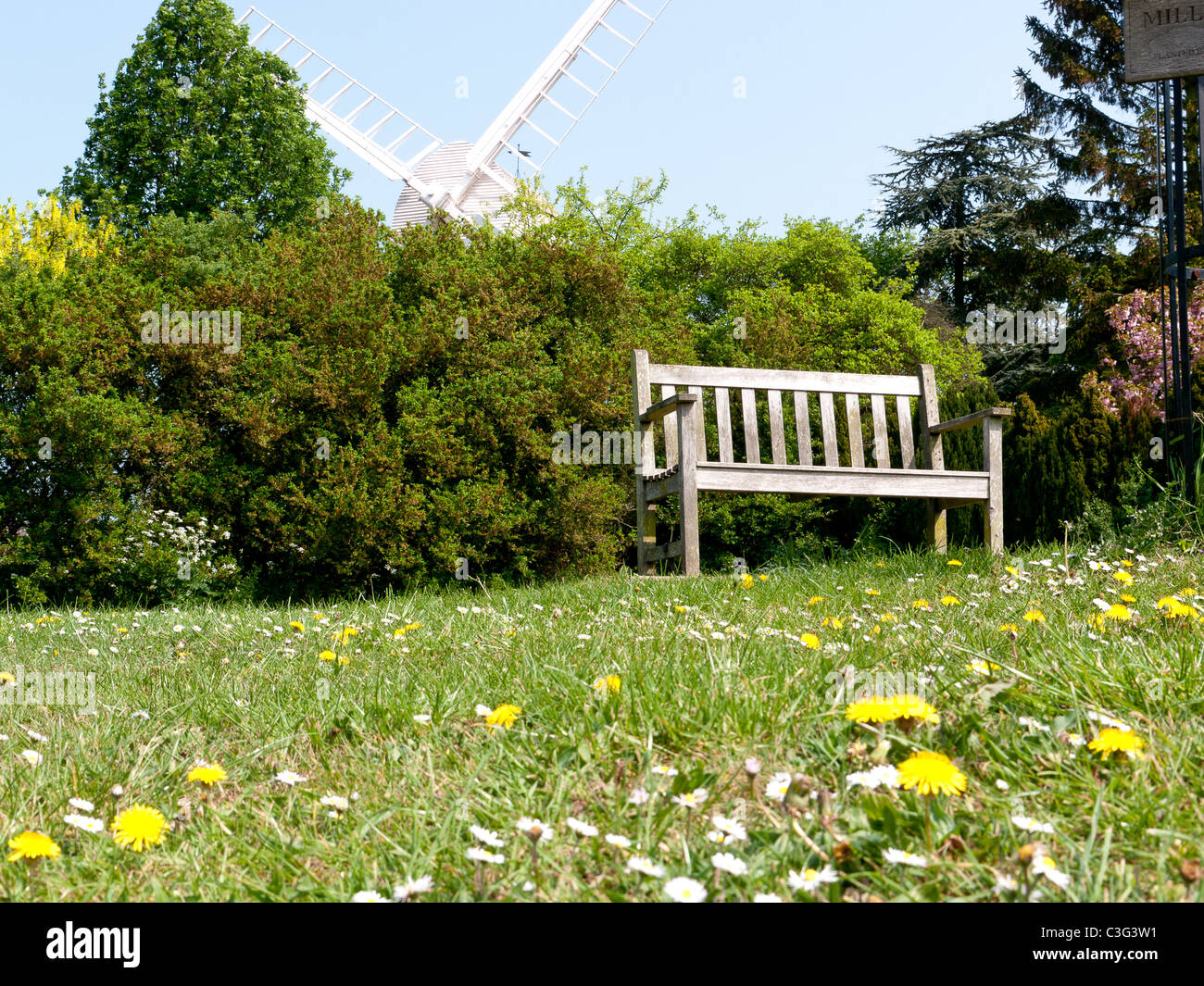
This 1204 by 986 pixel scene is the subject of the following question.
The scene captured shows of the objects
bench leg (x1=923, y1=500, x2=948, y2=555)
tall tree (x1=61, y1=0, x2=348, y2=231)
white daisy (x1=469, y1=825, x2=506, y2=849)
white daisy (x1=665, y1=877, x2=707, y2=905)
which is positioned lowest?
white daisy (x1=665, y1=877, x2=707, y2=905)

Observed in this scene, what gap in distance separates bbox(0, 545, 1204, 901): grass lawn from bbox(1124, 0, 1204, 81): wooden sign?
A: 3322 millimetres

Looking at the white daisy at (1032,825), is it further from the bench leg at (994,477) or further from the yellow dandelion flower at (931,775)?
the bench leg at (994,477)

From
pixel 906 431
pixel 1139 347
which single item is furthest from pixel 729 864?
pixel 1139 347

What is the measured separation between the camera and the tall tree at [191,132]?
55.4 feet

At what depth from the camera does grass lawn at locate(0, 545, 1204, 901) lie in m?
1.25

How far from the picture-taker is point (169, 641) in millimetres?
3881

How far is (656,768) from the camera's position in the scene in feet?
5.01

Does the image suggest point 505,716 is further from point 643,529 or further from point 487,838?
point 643,529

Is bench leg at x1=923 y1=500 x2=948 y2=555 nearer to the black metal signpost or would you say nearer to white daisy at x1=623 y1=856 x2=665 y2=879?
the black metal signpost

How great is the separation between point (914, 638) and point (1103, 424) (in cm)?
581

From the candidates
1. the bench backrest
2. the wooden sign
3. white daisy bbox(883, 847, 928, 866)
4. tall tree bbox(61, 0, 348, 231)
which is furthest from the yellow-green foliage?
white daisy bbox(883, 847, 928, 866)

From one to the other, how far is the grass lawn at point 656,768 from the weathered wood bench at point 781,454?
108 inches

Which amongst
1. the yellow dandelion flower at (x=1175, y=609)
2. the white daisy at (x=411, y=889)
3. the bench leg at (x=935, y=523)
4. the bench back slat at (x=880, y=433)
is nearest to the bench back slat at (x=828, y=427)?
the bench back slat at (x=880, y=433)

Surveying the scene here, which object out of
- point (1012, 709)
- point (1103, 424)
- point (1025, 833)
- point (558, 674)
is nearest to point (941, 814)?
point (1025, 833)
